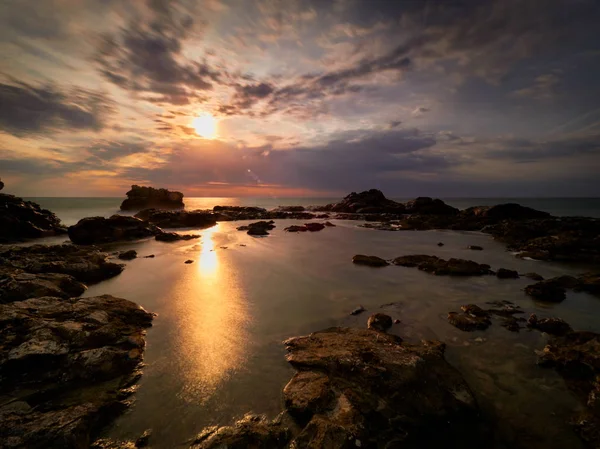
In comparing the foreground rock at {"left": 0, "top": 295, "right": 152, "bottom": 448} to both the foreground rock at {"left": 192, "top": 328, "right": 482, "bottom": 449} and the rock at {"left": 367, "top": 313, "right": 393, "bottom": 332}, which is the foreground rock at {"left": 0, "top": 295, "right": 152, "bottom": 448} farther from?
the rock at {"left": 367, "top": 313, "right": 393, "bottom": 332}

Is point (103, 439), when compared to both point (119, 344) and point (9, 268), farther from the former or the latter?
point (9, 268)

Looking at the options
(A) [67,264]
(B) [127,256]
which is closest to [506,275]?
(A) [67,264]

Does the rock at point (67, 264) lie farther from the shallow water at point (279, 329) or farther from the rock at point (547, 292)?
the rock at point (547, 292)

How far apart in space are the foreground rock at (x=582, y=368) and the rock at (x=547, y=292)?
183 inches

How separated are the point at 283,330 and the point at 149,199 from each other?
115 metres

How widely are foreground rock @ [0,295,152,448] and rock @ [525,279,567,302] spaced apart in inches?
630

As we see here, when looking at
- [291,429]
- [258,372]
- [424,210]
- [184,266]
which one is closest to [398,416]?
[291,429]

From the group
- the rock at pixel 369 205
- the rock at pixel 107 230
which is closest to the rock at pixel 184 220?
the rock at pixel 107 230

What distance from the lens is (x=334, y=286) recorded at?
546 inches

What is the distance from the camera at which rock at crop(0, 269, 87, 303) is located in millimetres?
9461

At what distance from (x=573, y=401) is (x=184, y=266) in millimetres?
18150

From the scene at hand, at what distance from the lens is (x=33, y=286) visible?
10133 mm

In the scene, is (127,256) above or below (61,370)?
below

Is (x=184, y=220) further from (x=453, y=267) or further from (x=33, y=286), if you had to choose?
(x=453, y=267)
